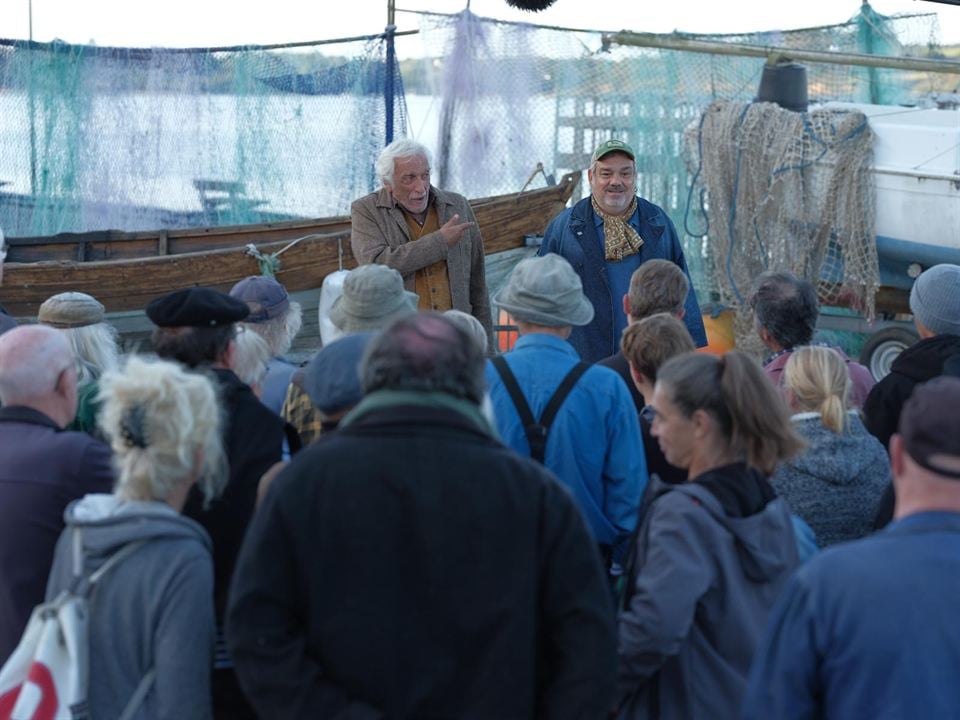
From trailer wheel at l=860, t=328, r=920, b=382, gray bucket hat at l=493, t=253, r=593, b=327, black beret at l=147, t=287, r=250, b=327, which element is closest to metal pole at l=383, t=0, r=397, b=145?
trailer wheel at l=860, t=328, r=920, b=382

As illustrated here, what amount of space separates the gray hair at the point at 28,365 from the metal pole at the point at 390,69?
6029 millimetres

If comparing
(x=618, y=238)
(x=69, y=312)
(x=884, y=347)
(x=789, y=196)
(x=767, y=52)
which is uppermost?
(x=767, y=52)

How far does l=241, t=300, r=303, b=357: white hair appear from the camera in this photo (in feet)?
13.5

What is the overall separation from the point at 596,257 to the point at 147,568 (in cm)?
316

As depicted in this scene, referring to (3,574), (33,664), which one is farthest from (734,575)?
(3,574)

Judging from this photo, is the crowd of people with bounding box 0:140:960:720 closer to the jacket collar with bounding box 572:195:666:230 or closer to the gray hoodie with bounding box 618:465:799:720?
the gray hoodie with bounding box 618:465:799:720

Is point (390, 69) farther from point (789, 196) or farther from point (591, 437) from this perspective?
point (591, 437)

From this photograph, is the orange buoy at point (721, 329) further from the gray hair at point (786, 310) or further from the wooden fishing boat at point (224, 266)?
the gray hair at point (786, 310)

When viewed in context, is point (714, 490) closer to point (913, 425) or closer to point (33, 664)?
point (913, 425)

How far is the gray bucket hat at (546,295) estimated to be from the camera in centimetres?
327

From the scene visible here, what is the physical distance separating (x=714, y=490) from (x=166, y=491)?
1085 millimetres

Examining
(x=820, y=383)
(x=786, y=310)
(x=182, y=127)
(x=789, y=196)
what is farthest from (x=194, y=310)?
(x=789, y=196)

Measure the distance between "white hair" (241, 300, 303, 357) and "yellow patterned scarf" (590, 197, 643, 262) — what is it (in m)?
1.46

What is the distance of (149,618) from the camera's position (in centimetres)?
217
